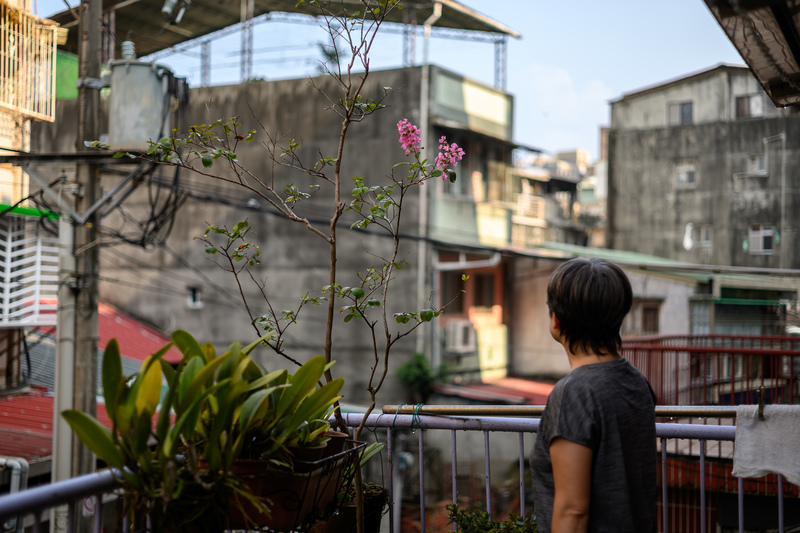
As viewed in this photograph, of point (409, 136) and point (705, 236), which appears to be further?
point (705, 236)

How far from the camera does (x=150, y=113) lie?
7.60 metres

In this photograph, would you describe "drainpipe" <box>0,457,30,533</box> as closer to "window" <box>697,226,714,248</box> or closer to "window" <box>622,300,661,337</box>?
"window" <box>622,300,661,337</box>

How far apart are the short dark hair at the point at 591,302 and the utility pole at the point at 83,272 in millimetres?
6593

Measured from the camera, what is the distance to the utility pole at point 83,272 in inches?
289

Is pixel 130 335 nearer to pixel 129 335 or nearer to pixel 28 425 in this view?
pixel 129 335

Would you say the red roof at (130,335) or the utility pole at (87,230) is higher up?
the utility pole at (87,230)

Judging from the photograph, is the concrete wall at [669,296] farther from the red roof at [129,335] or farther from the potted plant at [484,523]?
the potted plant at [484,523]

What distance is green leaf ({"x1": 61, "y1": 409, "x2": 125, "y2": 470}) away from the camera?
1762mm

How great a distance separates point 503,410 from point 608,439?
1.33 m

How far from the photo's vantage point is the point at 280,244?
17703 mm

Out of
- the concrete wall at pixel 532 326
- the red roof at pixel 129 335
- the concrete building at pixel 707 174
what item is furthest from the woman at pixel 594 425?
the concrete building at pixel 707 174

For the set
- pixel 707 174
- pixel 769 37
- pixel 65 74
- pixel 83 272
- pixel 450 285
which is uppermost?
pixel 707 174

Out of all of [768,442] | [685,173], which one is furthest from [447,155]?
[685,173]

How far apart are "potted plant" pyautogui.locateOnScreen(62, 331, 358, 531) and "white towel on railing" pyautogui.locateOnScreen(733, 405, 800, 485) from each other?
1957 mm
